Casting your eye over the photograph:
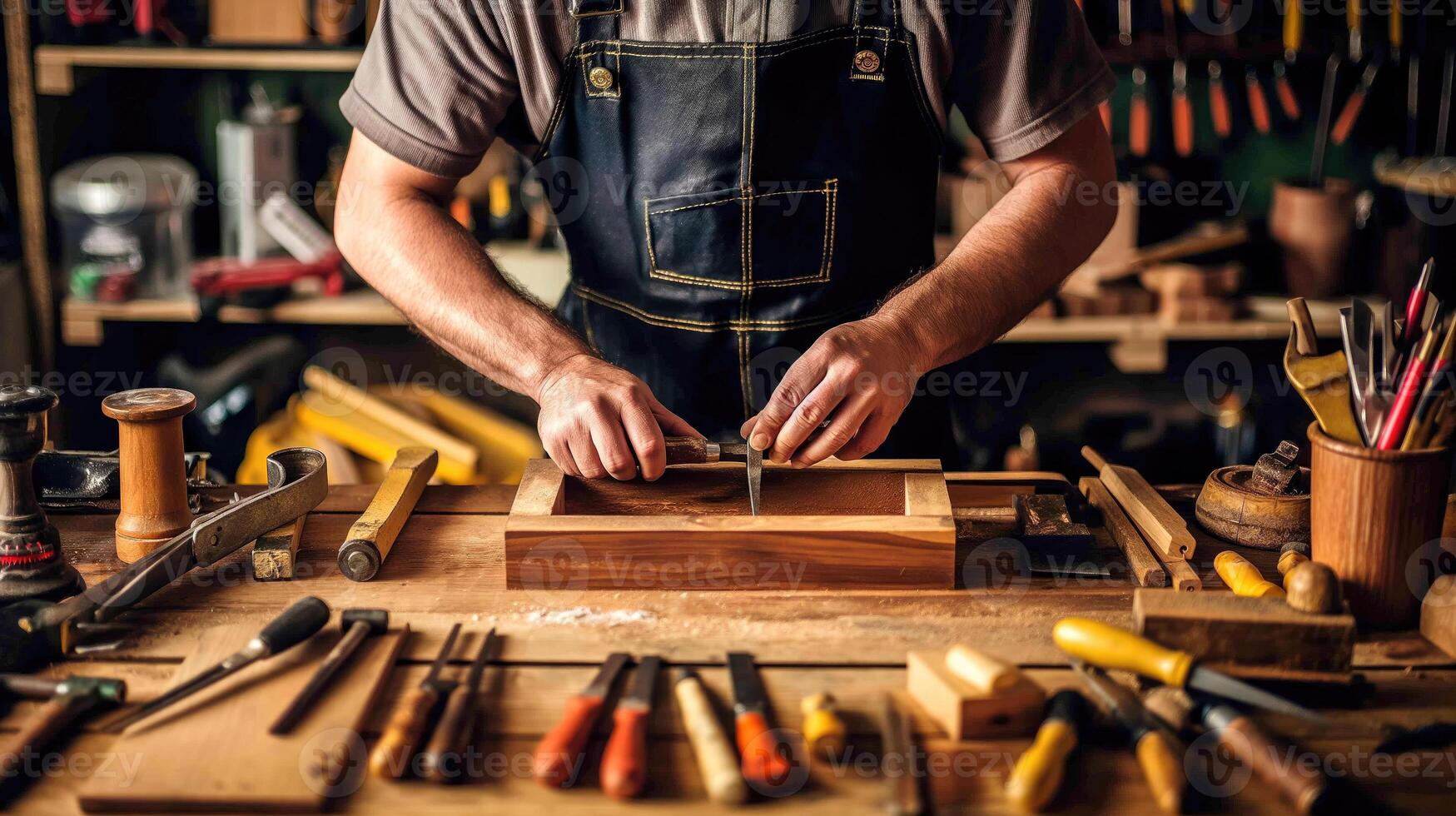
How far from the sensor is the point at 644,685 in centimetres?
122

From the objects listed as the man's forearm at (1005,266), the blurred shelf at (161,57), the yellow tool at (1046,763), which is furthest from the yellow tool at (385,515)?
the blurred shelf at (161,57)

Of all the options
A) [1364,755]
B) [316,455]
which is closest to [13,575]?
[316,455]

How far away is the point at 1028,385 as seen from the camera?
157 inches

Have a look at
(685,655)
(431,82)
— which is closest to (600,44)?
(431,82)

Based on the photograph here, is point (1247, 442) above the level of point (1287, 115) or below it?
below

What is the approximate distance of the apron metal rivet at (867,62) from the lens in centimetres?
195

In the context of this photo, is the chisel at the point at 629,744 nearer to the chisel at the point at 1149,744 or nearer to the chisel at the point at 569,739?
the chisel at the point at 569,739

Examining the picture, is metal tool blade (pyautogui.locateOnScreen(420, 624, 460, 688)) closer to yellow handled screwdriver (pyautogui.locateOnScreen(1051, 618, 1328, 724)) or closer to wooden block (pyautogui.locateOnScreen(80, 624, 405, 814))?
wooden block (pyautogui.locateOnScreen(80, 624, 405, 814))

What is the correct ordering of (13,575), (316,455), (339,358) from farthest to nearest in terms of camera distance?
(339,358) → (316,455) → (13,575)

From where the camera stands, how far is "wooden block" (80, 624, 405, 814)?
107cm

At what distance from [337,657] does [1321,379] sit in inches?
43.9

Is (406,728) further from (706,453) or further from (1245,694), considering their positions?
(1245,694)

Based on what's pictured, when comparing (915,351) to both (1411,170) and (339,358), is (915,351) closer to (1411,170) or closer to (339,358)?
(1411,170)

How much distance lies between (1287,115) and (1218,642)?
9.79 ft
